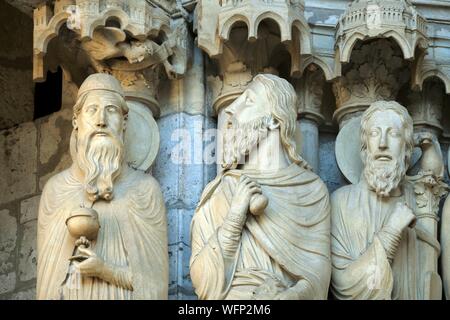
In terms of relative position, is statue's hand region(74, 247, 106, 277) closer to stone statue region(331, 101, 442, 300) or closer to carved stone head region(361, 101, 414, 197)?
stone statue region(331, 101, 442, 300)

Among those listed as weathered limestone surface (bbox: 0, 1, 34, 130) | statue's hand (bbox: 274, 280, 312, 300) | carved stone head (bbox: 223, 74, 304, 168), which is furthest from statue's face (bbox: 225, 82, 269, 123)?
weathered limestone surface (bbox: 0, 1, 34, 130)

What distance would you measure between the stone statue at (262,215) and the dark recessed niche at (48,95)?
1300mm

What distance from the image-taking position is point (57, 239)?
848cm

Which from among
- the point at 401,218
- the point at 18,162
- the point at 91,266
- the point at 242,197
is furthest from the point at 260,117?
the point at 18,162

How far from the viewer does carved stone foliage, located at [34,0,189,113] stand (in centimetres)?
888

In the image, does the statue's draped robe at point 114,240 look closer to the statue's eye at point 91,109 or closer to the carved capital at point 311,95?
the statue's eye at point 91,109

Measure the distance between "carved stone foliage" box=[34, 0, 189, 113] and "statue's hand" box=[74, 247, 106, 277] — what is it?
3.09ft

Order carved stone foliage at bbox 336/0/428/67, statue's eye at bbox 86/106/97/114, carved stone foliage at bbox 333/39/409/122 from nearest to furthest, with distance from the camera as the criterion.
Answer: statue's eye at bbox 86/106/97/114 → carved stone foliage at bbox 336/0/428/67 → carved stone foliage at bbox 333/39/409/122

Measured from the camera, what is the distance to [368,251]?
8.52 meters

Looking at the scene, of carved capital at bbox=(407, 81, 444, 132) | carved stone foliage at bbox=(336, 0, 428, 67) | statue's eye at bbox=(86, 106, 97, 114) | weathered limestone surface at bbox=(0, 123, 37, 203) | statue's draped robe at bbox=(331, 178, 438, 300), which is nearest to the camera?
statue's draped robe at bbox=(331, 178, 438, 300)

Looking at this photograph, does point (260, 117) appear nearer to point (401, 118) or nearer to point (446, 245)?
point (401, 118)

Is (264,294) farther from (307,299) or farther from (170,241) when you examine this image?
(170,241)

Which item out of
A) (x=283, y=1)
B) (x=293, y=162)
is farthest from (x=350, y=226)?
(x=283, y=1)

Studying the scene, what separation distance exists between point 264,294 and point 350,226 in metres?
0.63
